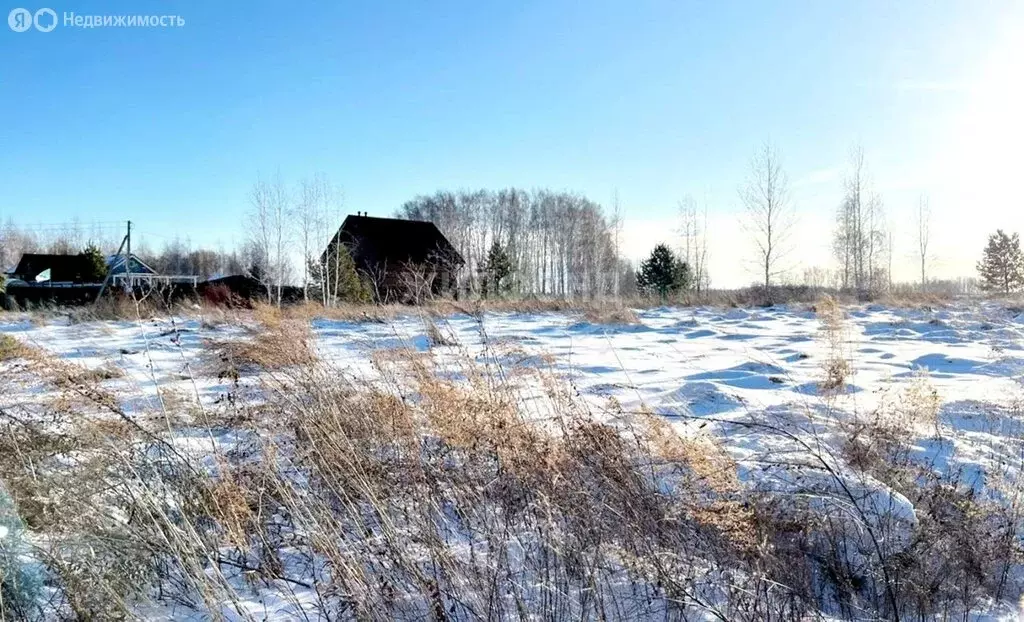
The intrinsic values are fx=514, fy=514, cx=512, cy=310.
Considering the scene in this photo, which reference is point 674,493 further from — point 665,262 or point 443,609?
point 665,262

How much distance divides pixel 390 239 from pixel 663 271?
15.8 meters

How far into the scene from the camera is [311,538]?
1.79 meters

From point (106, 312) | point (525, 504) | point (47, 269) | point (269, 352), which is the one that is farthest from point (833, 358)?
point (47, 269)

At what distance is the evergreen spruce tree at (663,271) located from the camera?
95.3 feet

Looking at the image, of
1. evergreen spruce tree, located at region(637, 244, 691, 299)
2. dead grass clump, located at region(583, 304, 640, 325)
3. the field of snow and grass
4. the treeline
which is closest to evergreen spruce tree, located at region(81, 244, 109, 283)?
the treeline

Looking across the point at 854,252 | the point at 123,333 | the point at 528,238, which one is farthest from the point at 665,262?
the point at 123,333

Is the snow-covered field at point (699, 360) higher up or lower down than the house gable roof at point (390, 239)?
lower down

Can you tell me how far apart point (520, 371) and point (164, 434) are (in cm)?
194

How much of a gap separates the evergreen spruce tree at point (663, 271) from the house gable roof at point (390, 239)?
437 inches

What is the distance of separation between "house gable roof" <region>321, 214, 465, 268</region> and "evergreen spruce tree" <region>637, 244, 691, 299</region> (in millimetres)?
11098

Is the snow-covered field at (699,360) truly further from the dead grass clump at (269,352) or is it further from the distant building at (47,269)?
the distant building at (47,269)

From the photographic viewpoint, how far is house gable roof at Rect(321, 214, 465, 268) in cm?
2881

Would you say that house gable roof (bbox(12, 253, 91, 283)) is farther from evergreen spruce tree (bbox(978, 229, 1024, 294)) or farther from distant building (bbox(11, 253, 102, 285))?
evergreen spruce tree (bbox(978, 229, 1024, 294))

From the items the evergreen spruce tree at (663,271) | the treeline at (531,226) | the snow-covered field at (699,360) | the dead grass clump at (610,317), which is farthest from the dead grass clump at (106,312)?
the treeline at (531,226)
